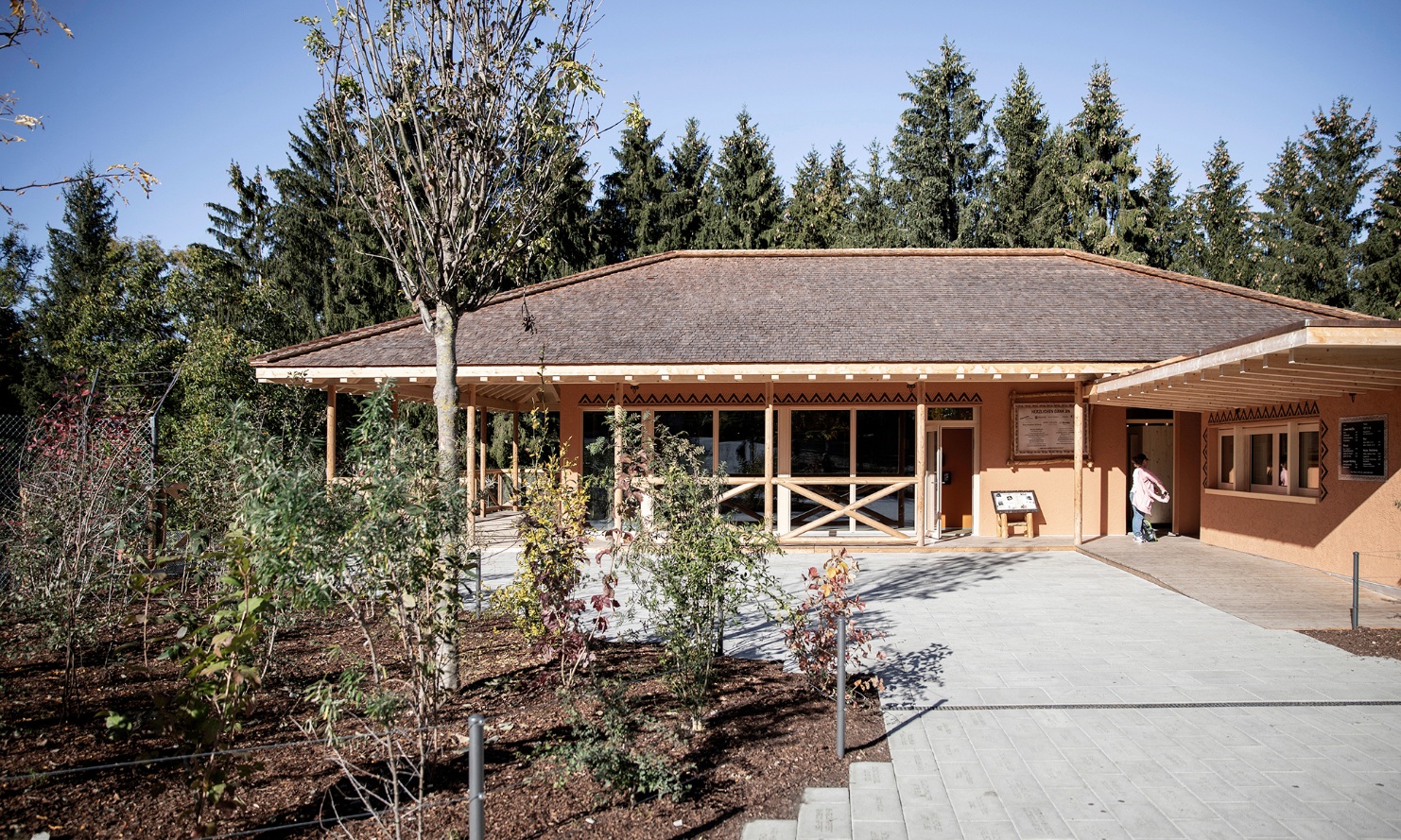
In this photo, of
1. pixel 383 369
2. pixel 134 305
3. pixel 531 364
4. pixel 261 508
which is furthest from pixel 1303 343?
pixel 134 305

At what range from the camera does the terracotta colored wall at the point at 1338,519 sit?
881cm

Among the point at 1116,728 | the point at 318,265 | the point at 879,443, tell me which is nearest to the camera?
the point at 1116,728

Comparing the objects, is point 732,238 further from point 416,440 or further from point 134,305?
point 416,440

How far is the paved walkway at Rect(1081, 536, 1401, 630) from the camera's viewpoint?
8117mm

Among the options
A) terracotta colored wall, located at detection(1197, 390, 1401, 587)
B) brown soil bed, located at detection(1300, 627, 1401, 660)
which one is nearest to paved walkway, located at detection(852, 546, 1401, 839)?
brown soil bed, located at detection(1300, 627, 1401, 660)

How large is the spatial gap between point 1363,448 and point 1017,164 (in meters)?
21.4

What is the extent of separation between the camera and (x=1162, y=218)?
2900 cm

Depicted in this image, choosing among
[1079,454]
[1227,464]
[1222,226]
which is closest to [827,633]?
[1079,454]

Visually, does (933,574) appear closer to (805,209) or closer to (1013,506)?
(1013,506)

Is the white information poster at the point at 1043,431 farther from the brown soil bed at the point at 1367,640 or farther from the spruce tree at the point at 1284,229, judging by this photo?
the spruce tree at the point at 1284,229

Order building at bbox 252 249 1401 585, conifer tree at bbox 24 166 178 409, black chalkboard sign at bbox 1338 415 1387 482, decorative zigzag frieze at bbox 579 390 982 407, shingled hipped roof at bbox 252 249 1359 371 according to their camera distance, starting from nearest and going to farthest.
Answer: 1. black chalkboard sign at bbox 1338 415 1387 482
2. building at bbox 252 249 1401 585
3. shingled hipped roof at bbox 252 249 1359 371
4. decorative zigzag frieze at bbox 579 390 982 407
5. conifer tree at bbox 24 166 178 409

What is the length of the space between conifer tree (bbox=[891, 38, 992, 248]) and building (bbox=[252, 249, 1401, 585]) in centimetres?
1237

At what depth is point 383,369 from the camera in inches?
483

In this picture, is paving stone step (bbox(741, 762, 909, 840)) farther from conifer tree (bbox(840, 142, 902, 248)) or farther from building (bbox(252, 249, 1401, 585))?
conifer tree (bbox(840, 142, 902, 248))
